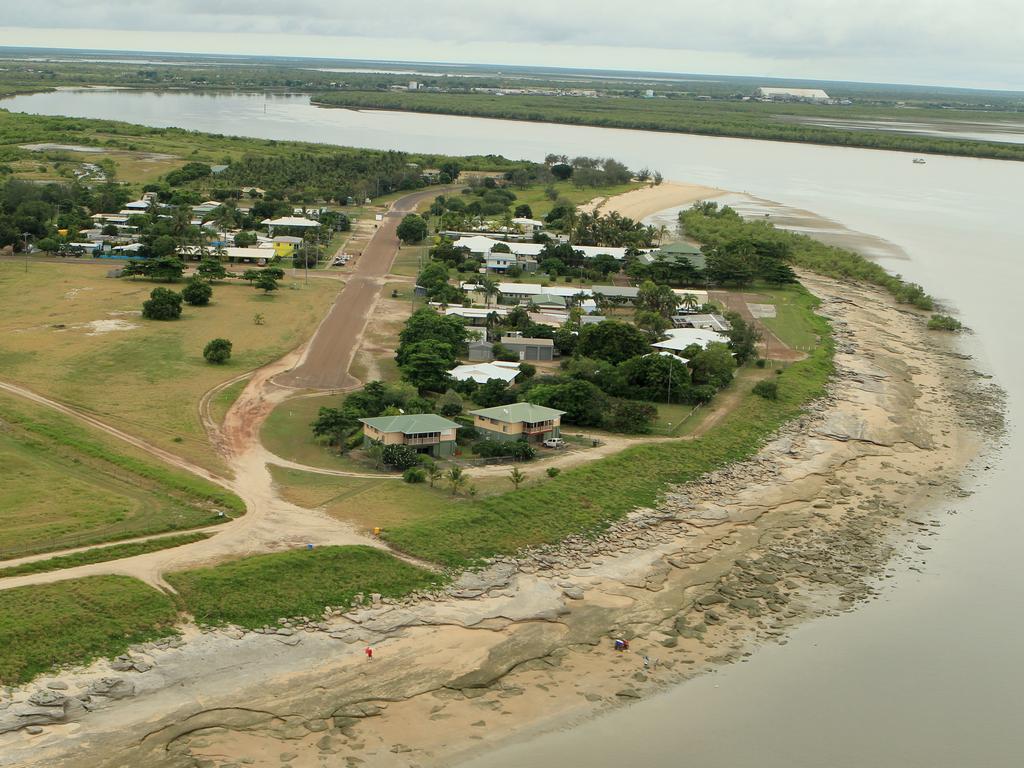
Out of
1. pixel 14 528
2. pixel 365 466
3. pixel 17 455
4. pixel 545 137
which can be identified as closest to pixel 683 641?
pixel 365 466

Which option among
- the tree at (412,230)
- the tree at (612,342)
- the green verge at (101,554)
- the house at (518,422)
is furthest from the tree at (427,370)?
the tree at (412,230)

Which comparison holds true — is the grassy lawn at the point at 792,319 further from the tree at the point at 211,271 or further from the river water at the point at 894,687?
the tree at the point at 211,271

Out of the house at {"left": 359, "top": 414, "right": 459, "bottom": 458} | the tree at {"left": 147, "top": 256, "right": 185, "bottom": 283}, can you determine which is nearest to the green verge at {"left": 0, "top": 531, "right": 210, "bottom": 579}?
the house at {"left": 359, "top": 414, "right": 459, "bottom": 458}

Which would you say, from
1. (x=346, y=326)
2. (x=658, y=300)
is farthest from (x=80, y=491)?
(x=658, y=300)

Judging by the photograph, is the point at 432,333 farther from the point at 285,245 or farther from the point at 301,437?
the point at 285,245

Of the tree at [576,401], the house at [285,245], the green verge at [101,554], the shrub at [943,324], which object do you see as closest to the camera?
the green verge at [101,554]

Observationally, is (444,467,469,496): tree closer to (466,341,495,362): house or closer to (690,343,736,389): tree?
(466,341,495,362): house

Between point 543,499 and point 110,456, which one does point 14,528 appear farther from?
point 543,499
